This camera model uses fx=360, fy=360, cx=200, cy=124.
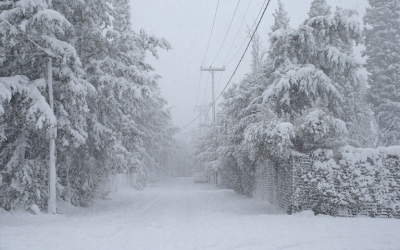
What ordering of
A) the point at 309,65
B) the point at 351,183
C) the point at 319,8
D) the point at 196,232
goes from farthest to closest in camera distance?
the point at 319,8 < the point at 309,65 < the point at 351,183 < the point at 196,232

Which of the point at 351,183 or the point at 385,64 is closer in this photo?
the point at 351,183

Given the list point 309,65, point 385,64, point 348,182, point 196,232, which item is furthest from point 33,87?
point 385,64

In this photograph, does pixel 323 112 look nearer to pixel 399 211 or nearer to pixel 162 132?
pixel 399 211

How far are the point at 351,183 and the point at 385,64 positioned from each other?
60.7ft

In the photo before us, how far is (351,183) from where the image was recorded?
11.8 metres

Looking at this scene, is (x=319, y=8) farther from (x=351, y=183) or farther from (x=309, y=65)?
(x=351, y=183)

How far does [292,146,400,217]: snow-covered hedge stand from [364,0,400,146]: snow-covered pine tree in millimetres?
15269

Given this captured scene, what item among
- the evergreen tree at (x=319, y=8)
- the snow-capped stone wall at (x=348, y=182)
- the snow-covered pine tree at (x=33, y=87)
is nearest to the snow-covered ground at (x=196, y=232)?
the snow-capped stone wall at (x=348, y=182)

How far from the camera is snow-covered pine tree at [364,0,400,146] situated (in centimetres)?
2600

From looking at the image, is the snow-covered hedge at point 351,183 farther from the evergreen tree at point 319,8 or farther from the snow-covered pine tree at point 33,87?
the evergreen tree at point 319,8

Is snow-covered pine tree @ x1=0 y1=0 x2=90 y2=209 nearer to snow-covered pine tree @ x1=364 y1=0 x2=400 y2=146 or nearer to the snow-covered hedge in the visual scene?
the snow-covered hedge

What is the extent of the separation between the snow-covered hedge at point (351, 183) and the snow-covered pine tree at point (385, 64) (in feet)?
50.1

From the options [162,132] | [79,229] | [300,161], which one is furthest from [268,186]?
[162,132]

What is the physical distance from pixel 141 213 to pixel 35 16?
25.7 ft
